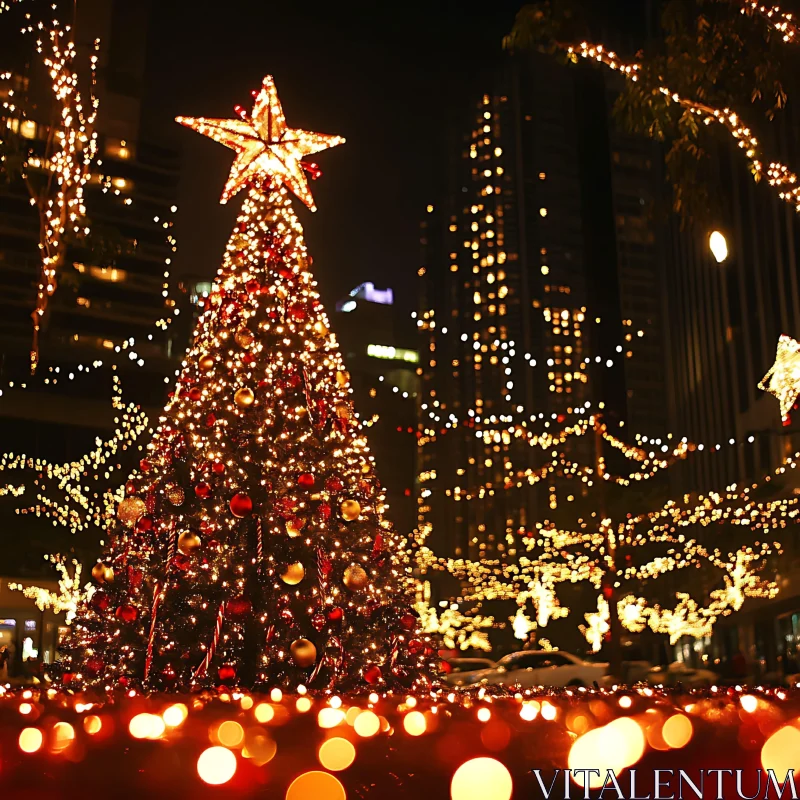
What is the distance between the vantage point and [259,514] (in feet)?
34.7

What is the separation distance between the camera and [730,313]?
43.5 meters

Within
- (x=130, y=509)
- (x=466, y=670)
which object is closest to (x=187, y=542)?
(x=130, y=509)

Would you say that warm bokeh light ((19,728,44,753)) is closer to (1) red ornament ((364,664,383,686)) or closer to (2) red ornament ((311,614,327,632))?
(2) red ornament ((311,614,327,632))

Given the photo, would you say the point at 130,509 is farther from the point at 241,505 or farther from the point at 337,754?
the point at 337,754

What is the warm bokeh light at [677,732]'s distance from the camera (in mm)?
5652

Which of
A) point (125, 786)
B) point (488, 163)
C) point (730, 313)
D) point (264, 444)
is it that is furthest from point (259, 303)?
point (488, 163)

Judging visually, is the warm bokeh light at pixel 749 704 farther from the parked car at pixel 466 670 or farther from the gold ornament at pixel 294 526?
the parked car at pixel 466 670

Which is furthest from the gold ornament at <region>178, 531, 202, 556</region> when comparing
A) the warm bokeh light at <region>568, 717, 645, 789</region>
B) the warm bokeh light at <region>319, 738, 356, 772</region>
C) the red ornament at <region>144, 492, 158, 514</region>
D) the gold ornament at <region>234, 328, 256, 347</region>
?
the warm bokeh light at <region>568, 717, 645, 789</region>

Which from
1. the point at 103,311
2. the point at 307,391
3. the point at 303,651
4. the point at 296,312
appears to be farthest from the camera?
the point at 103,311

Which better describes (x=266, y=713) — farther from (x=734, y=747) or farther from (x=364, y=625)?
(x=364, y=625)

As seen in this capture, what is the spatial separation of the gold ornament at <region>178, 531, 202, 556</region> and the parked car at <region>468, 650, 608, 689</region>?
1097 centimetres

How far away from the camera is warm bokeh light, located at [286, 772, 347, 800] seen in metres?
4.49

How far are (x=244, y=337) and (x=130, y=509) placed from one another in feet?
7.94

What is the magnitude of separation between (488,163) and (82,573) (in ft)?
358
